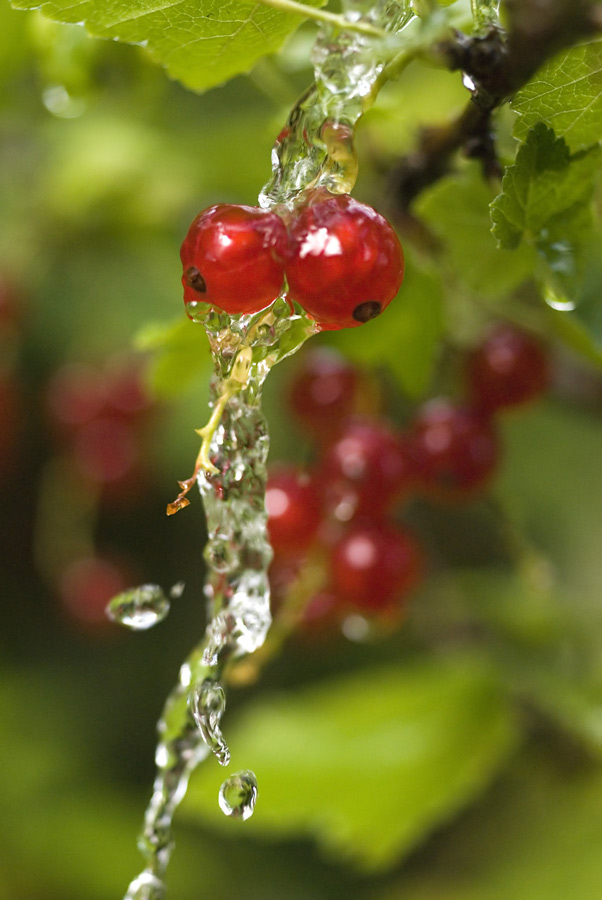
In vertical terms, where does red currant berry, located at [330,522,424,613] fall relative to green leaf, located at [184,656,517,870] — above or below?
above

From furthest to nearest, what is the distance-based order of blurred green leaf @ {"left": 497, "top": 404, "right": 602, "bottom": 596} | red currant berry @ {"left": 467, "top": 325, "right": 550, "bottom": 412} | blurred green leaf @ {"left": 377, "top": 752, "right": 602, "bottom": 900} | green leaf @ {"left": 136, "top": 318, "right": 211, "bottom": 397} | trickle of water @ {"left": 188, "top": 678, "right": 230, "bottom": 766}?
blurred green leaf @ {"left": 497, "top": 404, "right": 602, "bottom": 596} → blurred green leaf @ {"left": 377, "top": 752, "right": 602, "bottom": 900} → red currant berry @ {"left": 467, "top": 325, "right": 550, "bottom": 412} → green leaf @ {"left": 136, "top": 318, "right": 211, "bottom": 397} → trickle of water @ {"left": 188, "top": 678, "right": 230, "bottom": 766}

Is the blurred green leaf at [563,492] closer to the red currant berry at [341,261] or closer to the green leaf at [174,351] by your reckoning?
the green leaf at [174,351]

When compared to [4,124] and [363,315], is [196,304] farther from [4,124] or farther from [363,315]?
[4,124]

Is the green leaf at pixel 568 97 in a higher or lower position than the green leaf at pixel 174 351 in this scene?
higher

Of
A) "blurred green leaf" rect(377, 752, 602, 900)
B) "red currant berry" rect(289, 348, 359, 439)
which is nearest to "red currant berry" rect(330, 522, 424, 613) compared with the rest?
"red currant berry" rect(289, 348, 359, 439)

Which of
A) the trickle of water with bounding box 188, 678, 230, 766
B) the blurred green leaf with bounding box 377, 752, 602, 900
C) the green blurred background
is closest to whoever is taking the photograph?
the trickle of water with bounding box 188, 678, 230, 766

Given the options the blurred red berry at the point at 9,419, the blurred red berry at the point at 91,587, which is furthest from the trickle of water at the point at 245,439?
the blurred red berry at the point at 9,419

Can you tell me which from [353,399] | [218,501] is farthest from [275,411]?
[218,501]

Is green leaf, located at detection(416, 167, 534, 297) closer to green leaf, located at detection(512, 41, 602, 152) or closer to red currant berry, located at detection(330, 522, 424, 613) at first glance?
green leaf, located at detection(512, 41, 602, 152)
